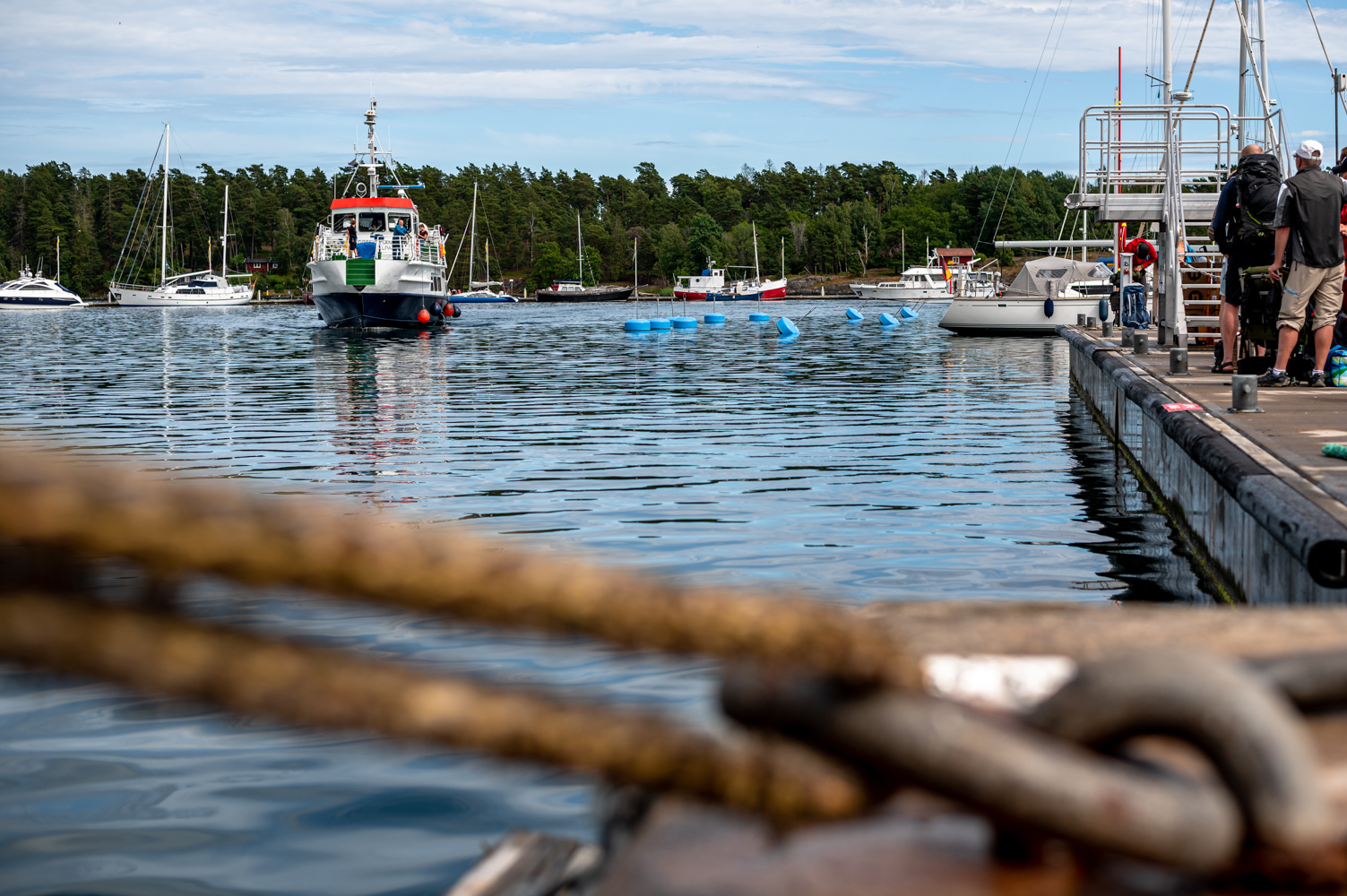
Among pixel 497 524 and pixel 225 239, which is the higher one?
pixel 225 239

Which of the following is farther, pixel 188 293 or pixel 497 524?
pixel 188 293

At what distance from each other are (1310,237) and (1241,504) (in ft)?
13.7

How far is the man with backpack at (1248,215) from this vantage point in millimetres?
10289

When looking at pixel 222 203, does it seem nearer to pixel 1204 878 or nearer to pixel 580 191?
pixel 580 191

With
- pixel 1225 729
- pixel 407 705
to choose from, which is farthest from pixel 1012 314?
pixel 407 705

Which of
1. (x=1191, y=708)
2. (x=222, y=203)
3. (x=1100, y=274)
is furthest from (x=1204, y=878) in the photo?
(x=222, y=203)

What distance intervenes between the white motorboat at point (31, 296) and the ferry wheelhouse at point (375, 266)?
217 feet

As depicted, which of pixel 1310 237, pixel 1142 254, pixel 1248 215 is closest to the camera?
pixel 1310 237

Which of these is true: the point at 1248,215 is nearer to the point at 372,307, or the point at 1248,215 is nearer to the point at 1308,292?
the point at 1308,292

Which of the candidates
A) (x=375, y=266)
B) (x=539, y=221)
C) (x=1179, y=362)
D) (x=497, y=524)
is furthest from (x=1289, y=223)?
(x=539, y=221)

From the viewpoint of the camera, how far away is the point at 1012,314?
123 feet

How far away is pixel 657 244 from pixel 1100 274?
4510 inches

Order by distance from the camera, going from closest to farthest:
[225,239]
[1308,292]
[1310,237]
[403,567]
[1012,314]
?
[403,567] < [1310,237] < [1308,292] < [1012,314] < [225,239]

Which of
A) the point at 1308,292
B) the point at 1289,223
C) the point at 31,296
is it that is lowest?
the point at 1308,292
